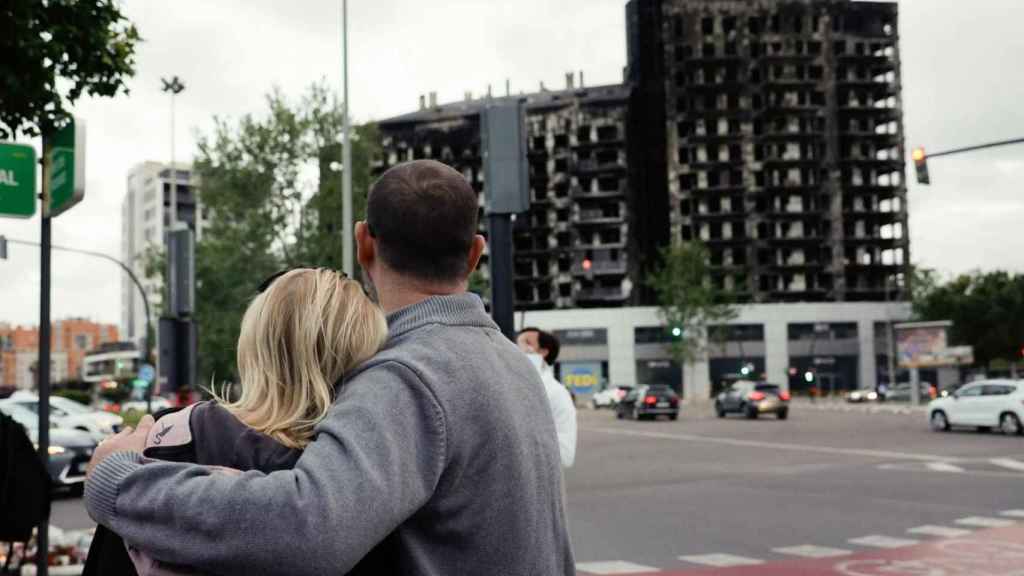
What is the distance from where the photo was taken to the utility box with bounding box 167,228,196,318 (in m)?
10.2

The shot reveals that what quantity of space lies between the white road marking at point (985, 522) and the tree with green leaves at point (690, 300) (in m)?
62.9

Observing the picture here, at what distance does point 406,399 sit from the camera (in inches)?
66.6

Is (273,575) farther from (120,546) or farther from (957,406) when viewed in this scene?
(957,406)

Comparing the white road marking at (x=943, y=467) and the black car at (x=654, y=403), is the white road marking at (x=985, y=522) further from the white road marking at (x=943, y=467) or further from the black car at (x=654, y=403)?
the black car at (x=654, y=403)

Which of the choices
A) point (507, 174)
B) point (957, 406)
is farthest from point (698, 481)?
point (957, 406)

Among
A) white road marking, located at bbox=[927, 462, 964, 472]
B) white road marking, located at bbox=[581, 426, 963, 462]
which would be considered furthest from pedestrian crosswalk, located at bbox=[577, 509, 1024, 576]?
white road marking, located at bbox=[581, 426, 963, 462]

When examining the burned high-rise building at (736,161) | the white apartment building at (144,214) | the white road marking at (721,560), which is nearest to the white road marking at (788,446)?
the white road marking at (721,560)

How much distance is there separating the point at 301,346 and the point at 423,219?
33 cm

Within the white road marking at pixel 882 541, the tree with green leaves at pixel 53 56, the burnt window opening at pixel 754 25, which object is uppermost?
the burnt window opening at pixel 754 25

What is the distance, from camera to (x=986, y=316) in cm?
7500

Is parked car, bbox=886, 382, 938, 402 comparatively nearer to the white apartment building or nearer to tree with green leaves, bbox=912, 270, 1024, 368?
tree with green leaves, bbox=912, 270, 1024, 368

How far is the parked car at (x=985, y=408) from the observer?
28.0 metres

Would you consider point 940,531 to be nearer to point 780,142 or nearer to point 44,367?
point 44,367

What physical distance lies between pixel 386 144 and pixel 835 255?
44731 mm
